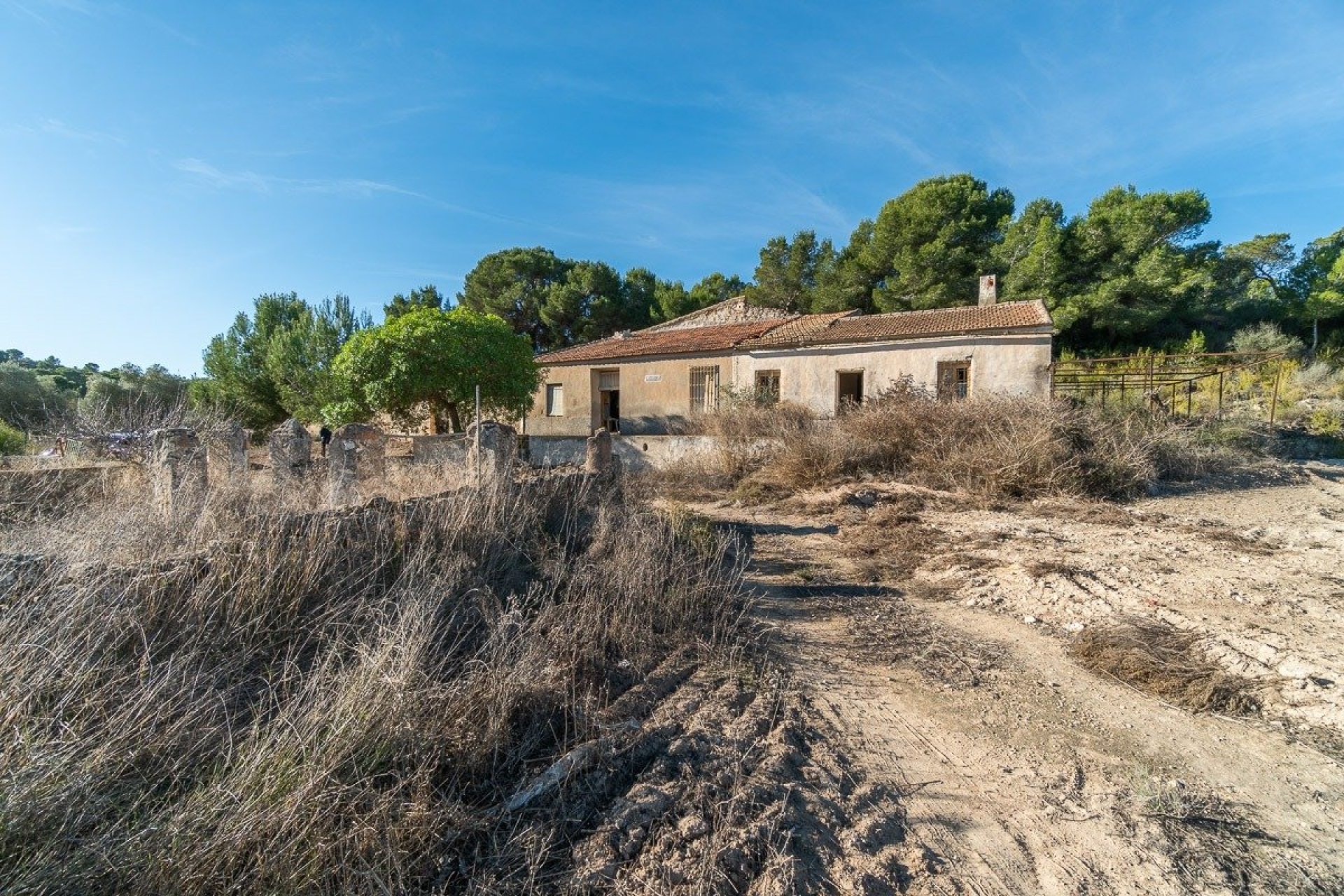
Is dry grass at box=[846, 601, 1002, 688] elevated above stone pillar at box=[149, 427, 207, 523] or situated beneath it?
situated beneath

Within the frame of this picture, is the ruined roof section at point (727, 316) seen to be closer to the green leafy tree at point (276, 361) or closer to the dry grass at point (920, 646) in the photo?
the green leafy tree at point (276, 361)

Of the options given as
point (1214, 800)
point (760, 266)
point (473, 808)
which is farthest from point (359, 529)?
point (760, 266)

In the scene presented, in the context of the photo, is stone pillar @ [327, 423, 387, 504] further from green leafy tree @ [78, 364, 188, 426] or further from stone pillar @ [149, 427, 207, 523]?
green leafy tree @ [78, 364, 188, 426]

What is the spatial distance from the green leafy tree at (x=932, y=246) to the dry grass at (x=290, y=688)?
25397 mm

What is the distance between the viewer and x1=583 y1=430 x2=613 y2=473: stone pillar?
8.27 metres

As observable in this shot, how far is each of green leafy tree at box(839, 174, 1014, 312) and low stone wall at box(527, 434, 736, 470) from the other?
53.2ft

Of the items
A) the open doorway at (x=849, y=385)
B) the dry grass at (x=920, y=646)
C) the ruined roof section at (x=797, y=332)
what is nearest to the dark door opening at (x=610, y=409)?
the ruined roof section at (x=797, y=332)

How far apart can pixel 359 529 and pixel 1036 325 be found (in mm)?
15875

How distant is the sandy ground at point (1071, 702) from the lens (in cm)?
244

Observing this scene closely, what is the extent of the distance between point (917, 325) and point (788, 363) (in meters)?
3.86

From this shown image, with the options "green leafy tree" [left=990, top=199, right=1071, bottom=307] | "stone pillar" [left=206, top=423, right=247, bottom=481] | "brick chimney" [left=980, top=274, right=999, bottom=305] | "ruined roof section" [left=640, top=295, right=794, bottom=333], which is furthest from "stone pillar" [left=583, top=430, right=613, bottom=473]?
"green leafy tree" [left=990, top=199, right=1071, bottom=307]

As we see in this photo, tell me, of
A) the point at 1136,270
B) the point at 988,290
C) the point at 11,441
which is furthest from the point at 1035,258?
the point at 11,441

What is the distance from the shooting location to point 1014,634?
191 inches

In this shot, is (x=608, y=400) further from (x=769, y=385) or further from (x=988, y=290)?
(x=988, y=290)
